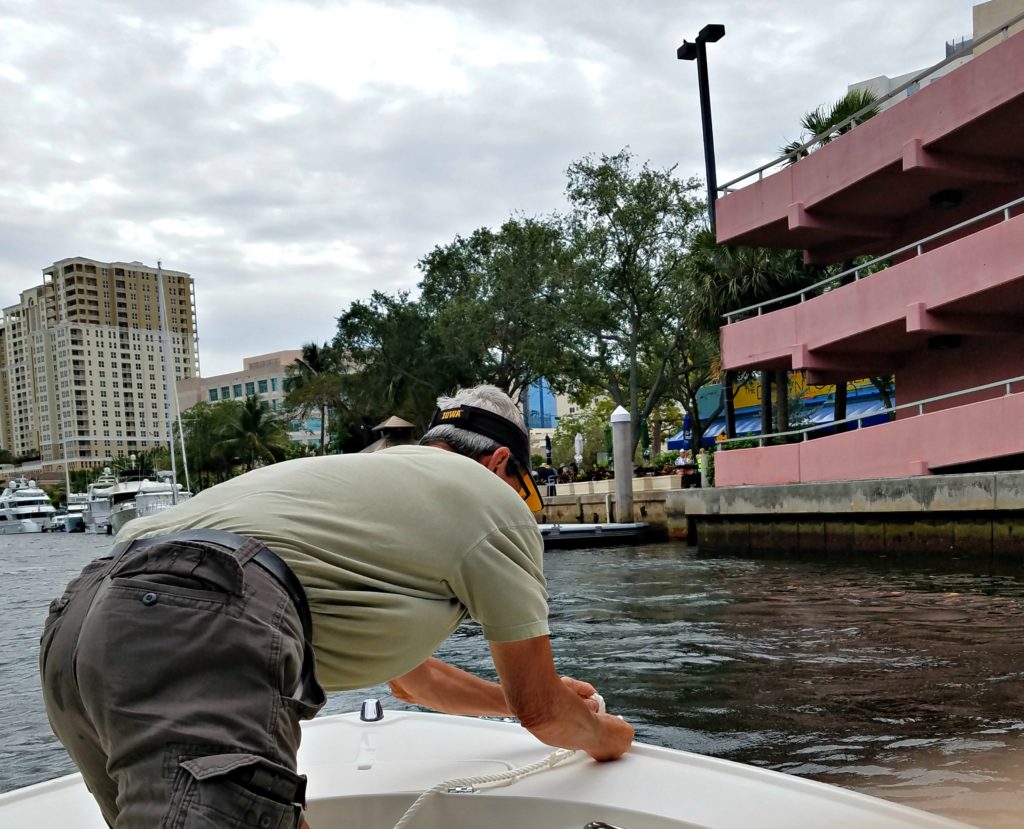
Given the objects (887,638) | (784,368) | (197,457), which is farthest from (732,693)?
(197,457)

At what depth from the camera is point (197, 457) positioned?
72.2 m

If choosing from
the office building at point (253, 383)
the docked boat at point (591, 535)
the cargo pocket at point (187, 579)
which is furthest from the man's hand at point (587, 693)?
the office building at point (253, 383)

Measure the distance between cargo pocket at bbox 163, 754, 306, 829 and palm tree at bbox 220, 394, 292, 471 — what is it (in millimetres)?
60983

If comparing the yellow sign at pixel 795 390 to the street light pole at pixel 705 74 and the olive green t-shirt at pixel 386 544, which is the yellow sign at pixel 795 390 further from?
the olive green t-shirt at pixel 386 544

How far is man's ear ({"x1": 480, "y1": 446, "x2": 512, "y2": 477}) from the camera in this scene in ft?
5.86

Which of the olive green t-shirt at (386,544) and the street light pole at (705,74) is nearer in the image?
the olive green t-shirt at (386,544)

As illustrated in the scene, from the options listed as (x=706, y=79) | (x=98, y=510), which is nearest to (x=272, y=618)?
(x=706, y=79)

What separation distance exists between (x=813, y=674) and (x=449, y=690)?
15.8 ft

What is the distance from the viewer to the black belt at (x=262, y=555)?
50.3 inches

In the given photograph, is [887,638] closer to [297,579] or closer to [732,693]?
[732,693]

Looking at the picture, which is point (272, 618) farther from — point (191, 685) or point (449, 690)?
point (449, 690)

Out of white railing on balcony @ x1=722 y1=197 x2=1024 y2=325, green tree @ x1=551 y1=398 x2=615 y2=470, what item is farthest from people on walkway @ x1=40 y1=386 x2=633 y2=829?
green tree @ x1=551 y1=398 x2=615 y2=470

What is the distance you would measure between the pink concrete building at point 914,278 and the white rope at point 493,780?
11.4m

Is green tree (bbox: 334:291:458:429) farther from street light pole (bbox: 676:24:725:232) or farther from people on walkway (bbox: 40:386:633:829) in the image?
people on walkway (bbox: 40:386:633:829)
